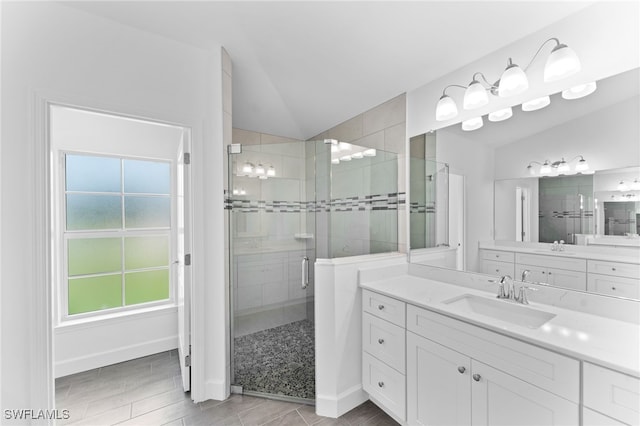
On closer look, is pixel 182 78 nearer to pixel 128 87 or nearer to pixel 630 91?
pixel 128 87

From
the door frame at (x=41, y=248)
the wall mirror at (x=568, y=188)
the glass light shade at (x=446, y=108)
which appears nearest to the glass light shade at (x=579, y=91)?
the wall mirror at (x=568, y=188)

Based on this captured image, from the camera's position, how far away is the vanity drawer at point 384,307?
63.9 inches

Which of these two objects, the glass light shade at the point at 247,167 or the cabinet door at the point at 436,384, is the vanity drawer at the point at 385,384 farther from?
the glass light shade at the point at 247,167

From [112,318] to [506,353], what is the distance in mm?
3016

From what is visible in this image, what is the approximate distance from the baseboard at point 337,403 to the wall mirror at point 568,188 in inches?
47.1

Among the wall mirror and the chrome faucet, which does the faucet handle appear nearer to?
the chrome faucet

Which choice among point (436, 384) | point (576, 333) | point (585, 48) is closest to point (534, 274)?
point (576, 333)

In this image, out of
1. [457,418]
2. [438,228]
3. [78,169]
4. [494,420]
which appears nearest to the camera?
[494,420]

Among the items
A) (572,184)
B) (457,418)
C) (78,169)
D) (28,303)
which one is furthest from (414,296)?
(78,169)

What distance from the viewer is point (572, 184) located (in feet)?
4.66

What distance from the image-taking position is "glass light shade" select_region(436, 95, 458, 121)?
1.83 metres

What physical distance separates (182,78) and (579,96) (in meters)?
2.46

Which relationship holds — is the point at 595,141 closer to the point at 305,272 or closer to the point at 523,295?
the point at 523,295

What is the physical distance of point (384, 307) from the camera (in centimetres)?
173
